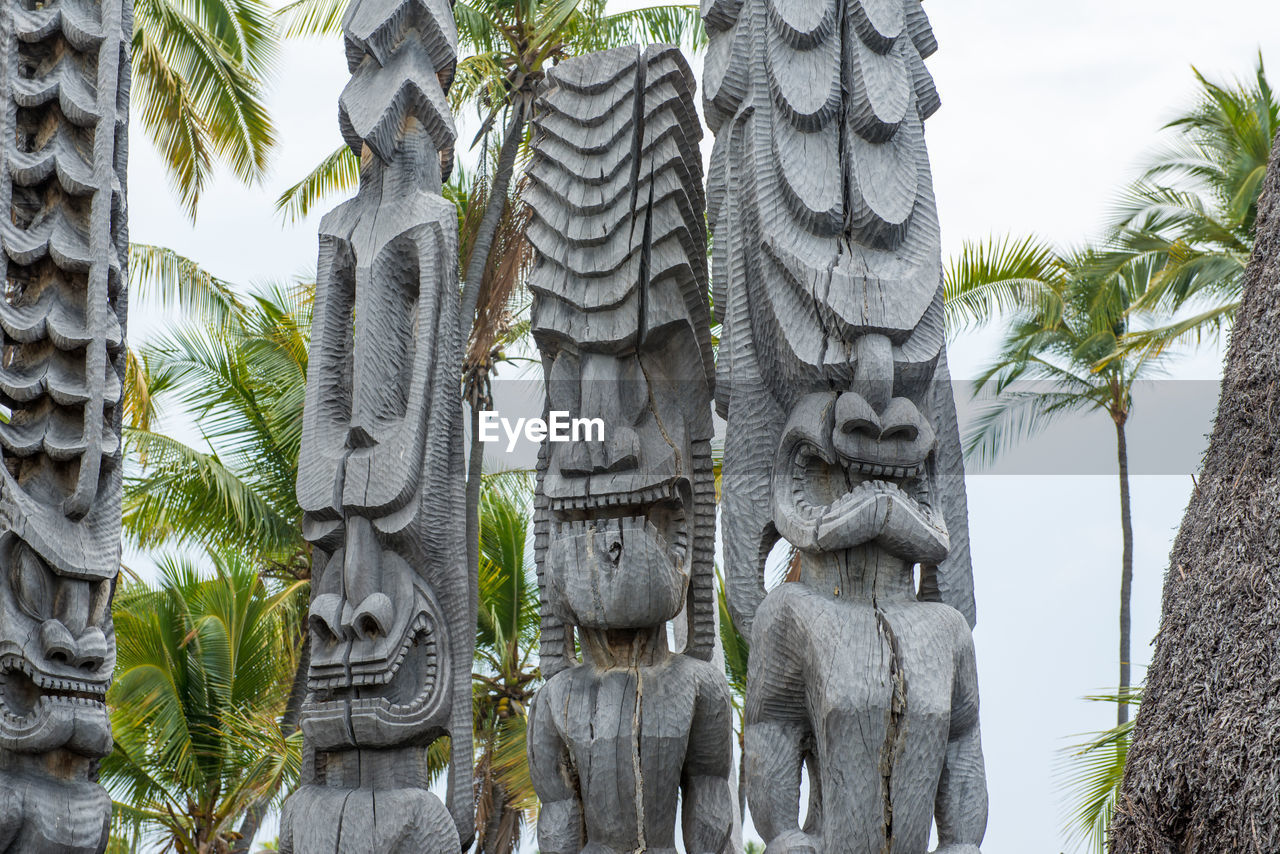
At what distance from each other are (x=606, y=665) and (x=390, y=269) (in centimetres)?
123

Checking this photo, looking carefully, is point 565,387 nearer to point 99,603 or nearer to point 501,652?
point 99,603

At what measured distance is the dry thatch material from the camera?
5.52 meters

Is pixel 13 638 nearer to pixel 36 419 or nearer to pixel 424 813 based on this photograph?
pixel 36 419

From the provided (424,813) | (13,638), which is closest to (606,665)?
(424,813)

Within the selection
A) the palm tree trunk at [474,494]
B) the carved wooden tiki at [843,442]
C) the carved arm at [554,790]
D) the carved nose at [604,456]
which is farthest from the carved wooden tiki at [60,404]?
the palm tree trunk at [474,494]

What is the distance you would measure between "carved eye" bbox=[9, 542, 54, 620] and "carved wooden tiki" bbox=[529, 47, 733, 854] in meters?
1.55

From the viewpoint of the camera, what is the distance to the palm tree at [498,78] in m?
12.9

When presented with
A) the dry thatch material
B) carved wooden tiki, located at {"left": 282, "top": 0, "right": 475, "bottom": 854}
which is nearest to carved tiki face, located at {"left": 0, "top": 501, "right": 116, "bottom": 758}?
carved wooden tiki, located at {"left": 282, "top": 0, "right": 475, "bottom": 854}

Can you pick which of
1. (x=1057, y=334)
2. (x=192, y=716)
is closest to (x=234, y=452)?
(x=192, y=716)

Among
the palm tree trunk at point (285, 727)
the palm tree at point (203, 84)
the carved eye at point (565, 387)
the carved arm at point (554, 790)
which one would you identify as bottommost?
the palm tree trunk at point (285, 727)

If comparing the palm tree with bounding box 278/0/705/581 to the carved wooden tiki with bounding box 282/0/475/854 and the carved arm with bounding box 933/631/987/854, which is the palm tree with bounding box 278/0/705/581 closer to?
the carved wooden tiki with bounding box 282/0/475/854

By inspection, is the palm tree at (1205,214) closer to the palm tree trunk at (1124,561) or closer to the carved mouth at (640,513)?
the palm tree trunk at (1124,561)

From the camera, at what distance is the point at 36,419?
13.9ft

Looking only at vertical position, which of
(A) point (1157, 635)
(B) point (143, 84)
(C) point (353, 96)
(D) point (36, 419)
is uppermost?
(B) point (143, 84)
